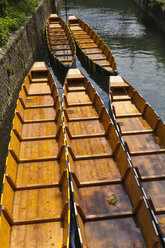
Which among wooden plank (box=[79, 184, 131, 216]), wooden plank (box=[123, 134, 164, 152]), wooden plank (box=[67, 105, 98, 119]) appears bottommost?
wooden plank (box=[79, 184, 131, 216])

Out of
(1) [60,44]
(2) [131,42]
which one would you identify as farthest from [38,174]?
(2) [131,42]

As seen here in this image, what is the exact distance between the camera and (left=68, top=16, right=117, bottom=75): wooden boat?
A: 2072cm

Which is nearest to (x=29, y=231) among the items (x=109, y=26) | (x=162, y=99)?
(x=162, y=99)

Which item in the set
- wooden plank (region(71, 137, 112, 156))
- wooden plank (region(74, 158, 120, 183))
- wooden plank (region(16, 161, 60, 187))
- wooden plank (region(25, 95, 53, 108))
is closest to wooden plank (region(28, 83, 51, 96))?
wooden plank (region(25, 95, 53, 108))

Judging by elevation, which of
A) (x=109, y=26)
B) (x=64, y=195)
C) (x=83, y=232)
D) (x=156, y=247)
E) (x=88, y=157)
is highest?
(x=109, y=26)

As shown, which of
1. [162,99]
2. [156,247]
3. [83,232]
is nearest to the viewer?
[156,247]

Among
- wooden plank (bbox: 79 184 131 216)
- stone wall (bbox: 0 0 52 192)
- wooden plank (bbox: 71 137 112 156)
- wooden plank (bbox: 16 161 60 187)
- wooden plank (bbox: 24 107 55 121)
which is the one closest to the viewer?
wooden plank (bbox: 79 184 131 216)

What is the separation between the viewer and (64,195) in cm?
920

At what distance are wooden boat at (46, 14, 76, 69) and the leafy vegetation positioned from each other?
13.4 feet

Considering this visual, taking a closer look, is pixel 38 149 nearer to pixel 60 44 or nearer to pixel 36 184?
pixel 36 184

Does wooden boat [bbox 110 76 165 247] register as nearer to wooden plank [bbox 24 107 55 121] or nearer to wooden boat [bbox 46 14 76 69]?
wooden plank [bbox 24 107 55 121]

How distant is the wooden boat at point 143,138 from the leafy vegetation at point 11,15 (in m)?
10.8

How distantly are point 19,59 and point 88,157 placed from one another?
1375 centimetres

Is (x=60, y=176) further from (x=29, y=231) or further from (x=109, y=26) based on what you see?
(x=109, y=26)
